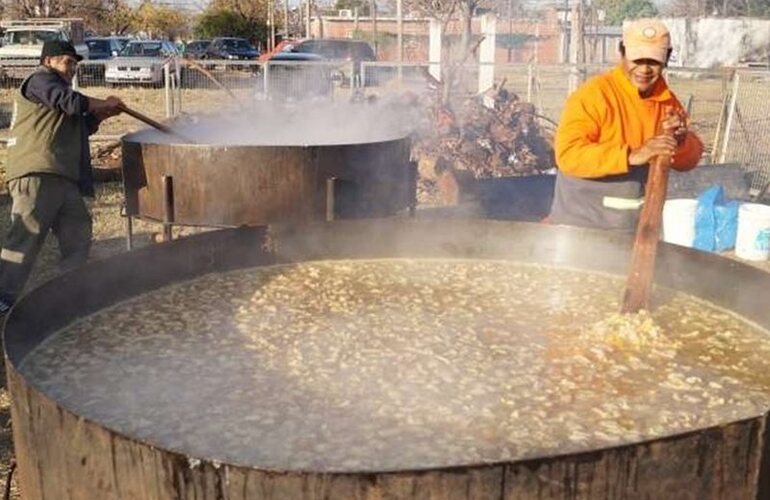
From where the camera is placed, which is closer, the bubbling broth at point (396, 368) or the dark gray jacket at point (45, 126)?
the bubbling broth at point (396, 368)

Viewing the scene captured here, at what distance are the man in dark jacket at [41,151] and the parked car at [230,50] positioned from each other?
2630 centimetres

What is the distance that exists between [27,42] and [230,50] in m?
9.98

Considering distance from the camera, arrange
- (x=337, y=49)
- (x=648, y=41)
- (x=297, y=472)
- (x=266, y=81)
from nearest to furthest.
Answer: (x=297, y=472)
(x=648, y=41)
(x=266, y=81)
(x=337, y=49)

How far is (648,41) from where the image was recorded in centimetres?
380

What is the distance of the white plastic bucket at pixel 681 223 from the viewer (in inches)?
320

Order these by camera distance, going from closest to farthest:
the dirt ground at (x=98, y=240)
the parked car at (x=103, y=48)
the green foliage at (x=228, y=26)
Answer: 1. the dirt ground at (x=98, y=240)
2. the parked car at (x=103, y=48)
3. the green foliage at (x=228, y=26)

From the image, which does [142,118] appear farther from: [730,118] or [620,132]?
[730,118]

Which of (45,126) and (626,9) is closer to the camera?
(45,126)

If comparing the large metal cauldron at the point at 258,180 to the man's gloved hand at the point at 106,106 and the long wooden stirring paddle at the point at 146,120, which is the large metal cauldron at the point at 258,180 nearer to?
the long wooden stirring paddle at the point at 146,120

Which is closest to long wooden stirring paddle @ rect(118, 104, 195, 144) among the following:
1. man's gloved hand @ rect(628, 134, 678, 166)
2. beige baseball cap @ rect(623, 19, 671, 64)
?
beige baseball cap @ rect(623, 19, 671, 64)

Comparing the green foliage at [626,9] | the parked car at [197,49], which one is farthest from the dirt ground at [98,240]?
the green foliage at [626,9]

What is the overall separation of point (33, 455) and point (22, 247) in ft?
14.0

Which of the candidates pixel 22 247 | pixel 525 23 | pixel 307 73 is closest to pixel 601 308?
pixel 22 247

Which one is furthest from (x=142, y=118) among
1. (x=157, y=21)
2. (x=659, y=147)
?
(x=157, y=21)
